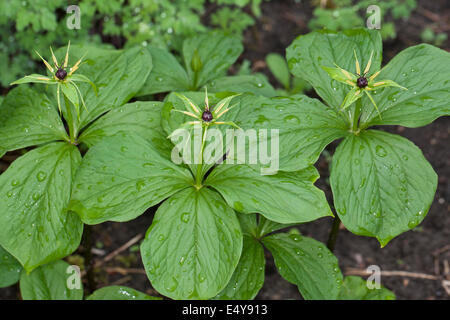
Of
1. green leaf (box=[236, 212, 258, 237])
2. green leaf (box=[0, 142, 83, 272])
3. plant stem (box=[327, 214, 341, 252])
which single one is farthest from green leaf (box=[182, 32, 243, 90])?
plant stem (box=[327, 214, 341, 252])

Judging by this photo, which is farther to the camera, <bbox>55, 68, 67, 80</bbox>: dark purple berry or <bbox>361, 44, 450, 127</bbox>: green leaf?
<bbox>361, 44, 450, 127</bbox>: green leaf

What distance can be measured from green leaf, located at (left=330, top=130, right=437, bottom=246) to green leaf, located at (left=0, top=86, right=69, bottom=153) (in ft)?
4.21

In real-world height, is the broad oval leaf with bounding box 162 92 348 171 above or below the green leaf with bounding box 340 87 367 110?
below

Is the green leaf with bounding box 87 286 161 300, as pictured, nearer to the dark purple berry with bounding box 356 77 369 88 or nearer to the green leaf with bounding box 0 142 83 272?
the green leaf with bounding box 0 142 83 272

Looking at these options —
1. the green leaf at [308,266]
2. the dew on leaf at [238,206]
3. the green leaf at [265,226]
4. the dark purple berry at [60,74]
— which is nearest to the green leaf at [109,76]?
the dark purple berry at [60,74]

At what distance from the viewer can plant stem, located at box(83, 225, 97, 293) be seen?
2.29m

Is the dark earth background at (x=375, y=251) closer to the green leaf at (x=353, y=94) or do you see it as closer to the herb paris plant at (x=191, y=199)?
the herb paris plant at (x=191, y=199)

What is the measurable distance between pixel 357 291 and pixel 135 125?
4.82ft

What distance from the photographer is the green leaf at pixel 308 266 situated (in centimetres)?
211

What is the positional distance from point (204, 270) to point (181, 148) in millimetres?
552

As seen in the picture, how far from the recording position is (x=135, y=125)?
2111mm
